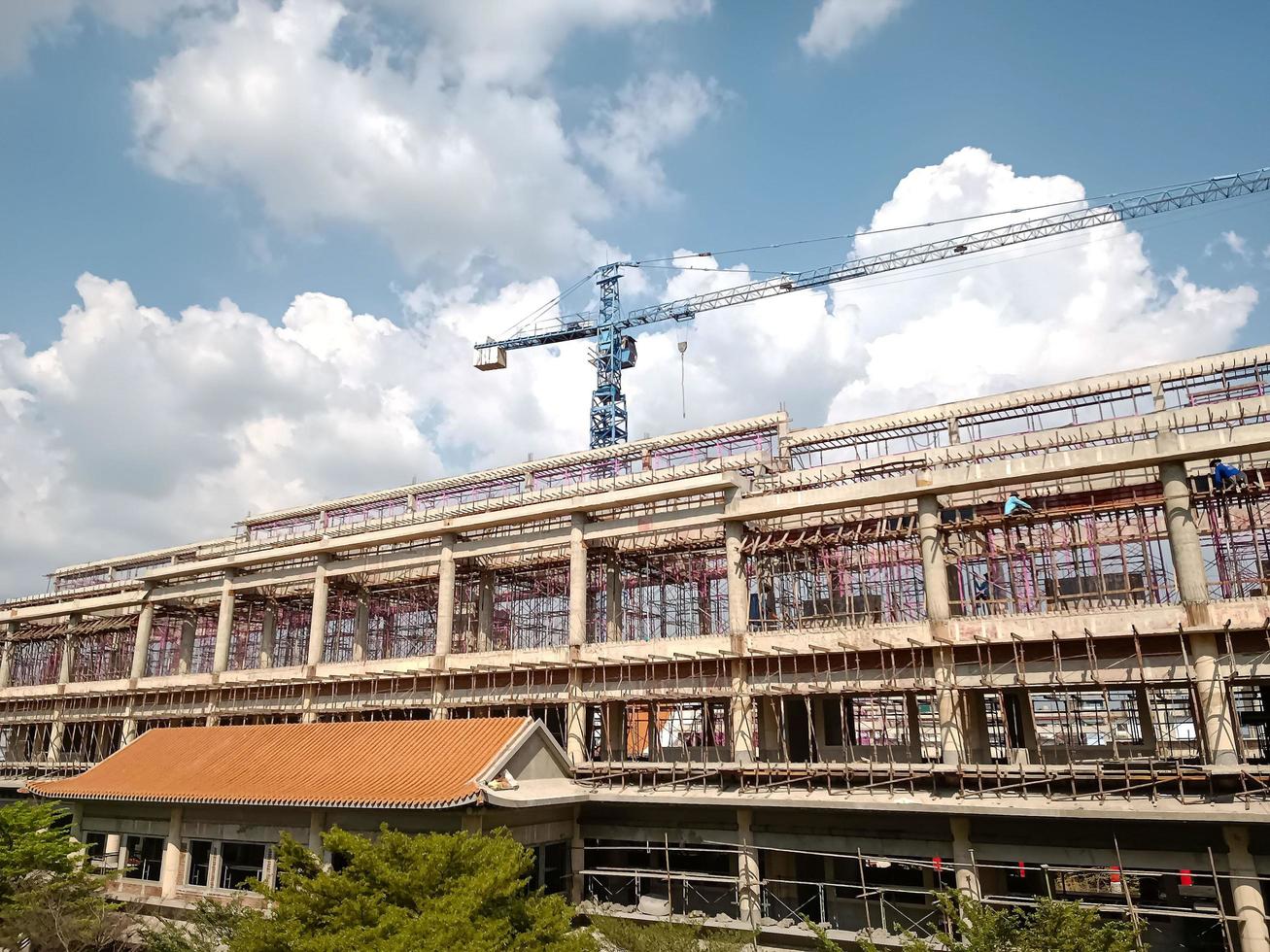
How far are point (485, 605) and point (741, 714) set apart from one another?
16060 millimetres

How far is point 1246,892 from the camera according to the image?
848 inches

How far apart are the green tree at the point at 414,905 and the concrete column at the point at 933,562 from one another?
1467 centimetres

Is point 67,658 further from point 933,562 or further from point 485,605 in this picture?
point 933,562

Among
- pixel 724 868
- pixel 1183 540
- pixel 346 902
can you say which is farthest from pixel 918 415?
pixel 346 902

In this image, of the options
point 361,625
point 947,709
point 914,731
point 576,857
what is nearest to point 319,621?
point 361,625

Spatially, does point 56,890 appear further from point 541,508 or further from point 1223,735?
point 1223,735

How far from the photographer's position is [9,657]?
59.5 meters

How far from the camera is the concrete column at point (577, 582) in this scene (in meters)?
34.2

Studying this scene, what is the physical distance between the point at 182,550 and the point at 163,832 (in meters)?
40.0

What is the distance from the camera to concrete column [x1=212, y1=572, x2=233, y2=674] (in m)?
44.5

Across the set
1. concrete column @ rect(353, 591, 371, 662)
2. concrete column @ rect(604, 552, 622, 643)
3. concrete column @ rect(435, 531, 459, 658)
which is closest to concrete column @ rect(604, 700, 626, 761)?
concrete column @ rect(604, 552, 622, 643)

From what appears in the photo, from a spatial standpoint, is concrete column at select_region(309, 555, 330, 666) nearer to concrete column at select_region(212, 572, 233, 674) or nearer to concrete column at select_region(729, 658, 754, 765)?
concrete column at select_region(212, 572, 233, 674)

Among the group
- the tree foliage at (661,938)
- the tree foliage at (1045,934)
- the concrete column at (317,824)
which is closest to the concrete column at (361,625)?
the concrete column at (317,824)

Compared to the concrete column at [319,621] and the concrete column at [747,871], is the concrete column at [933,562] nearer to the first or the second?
the concrete column at [747,871]
